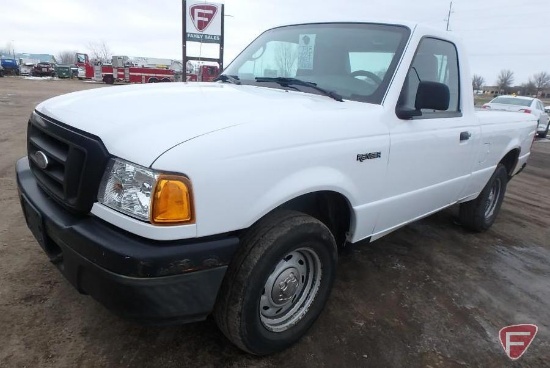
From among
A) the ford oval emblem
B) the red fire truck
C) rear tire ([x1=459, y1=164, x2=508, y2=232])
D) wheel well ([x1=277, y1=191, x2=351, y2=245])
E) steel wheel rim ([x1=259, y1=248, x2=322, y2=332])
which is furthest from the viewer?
the red fire truck

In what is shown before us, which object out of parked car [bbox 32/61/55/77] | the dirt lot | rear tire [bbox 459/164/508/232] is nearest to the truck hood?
the dirt lot

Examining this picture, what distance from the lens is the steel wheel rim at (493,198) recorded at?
184 inches

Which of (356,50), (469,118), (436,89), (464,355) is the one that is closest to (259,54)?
(356,50)

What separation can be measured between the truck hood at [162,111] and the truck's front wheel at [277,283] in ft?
1.89

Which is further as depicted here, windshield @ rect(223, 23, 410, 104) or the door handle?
the door handle

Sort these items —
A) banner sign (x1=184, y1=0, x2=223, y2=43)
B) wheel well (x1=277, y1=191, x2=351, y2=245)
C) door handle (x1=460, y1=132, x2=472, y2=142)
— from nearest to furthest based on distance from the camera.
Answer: wheel well (x1=277, y1=191, x2=351, y2=245) → door handle (x1=460, y1=132, x2=472, y2=142) → banner sign (x1=184, y1=0, x2=223, y2=43)

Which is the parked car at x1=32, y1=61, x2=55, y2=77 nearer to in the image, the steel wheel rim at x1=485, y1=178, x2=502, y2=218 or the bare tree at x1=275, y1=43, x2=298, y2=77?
the bare tree at x1=275, y1=43, x2=298, y2=77

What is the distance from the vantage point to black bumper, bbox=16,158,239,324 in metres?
1.68

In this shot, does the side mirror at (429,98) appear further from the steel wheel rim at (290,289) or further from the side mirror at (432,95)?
the steel wheel rim at (290,289)

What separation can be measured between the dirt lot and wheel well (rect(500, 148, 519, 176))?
3.27 ft

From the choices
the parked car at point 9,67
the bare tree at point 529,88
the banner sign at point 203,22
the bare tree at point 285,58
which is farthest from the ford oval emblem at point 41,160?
the bare tree at point 529,88

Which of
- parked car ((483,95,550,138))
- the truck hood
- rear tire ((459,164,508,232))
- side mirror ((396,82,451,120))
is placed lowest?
rear tire ((459,164,508,232))

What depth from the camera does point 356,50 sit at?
293 centimetres

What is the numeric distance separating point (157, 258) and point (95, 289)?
39 centimetres
